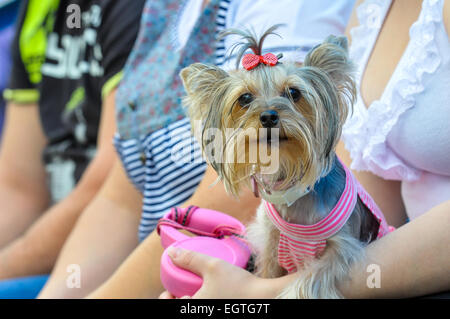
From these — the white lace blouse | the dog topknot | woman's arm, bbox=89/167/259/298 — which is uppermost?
the dog topknot

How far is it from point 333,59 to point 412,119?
0.32 metres

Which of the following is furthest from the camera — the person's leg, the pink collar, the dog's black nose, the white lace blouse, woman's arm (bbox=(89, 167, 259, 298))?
the person's leg

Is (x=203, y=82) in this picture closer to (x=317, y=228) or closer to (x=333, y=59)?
(x=333, y=59)

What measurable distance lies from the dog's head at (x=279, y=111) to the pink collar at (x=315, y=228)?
0.07 metres

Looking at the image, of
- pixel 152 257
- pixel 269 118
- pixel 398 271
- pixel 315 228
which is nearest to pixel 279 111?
pixel 269 118

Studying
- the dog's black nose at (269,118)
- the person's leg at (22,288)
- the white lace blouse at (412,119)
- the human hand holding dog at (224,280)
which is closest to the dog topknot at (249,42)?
the dog's black nose at (269,118)

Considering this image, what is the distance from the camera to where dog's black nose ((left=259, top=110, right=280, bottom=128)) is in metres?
0.82

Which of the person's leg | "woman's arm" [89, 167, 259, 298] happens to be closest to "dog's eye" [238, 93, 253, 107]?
"woman's arm" [89, 167, 259, 298]

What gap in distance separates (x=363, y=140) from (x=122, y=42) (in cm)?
109

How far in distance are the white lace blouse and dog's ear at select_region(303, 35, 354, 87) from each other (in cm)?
20

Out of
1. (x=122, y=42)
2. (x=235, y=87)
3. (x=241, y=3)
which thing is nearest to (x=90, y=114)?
(x=122, y=42)

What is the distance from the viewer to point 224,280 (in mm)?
1012

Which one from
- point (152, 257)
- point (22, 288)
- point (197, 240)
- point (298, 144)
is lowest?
point (22, 288)

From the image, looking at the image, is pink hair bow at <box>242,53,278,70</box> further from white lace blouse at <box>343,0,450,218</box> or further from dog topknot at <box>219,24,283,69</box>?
white lace blouse at <box>343,0,450,218</box>
